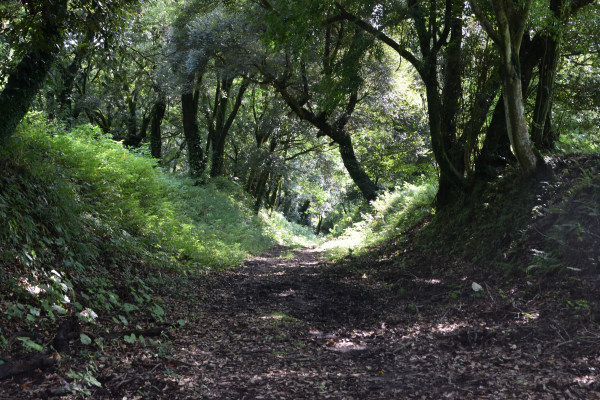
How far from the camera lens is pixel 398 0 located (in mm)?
8844

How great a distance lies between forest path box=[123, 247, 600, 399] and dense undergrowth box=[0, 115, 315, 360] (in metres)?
0.92

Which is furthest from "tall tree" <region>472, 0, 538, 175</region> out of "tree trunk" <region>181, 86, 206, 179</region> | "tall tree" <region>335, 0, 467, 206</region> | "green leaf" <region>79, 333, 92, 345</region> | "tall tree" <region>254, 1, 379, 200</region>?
"tree trunk" <region>181, 86, 206, 179</region>

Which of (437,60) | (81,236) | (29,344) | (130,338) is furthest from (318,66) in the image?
(29,344)

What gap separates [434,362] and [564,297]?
172 centimetres

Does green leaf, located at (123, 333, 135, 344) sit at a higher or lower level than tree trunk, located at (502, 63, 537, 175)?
lower

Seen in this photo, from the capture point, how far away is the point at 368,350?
4117 mm

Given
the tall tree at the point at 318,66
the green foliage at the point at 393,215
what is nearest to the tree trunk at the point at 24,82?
the tall tree at the point at 318,66

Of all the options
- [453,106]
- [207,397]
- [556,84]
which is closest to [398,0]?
[453,106]

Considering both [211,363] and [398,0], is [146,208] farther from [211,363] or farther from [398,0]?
[398,0]

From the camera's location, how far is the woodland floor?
9.87 ft

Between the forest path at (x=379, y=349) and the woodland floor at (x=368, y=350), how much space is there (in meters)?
0.01

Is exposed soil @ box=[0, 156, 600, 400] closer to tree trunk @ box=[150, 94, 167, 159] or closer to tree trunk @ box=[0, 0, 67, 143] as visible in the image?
tree trunk @ box=[0, 0, 67, 143]

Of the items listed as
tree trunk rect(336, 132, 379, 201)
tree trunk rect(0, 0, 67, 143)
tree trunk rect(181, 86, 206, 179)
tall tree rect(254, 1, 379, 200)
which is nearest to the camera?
tree trunk rect(0, 0, 67, 143)

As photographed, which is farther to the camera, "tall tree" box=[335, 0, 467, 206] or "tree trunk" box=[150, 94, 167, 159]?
"tree trunk" box=[150, 94, 167, 159]
